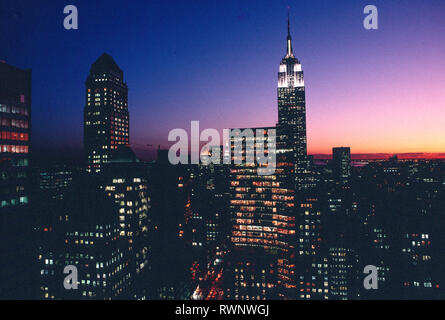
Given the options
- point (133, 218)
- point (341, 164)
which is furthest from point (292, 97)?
point (133, 218)

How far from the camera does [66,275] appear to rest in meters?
43.5

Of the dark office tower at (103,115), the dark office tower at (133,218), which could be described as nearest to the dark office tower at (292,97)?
the dark office tower at (103,115)

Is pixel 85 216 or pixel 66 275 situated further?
pixel 85 216

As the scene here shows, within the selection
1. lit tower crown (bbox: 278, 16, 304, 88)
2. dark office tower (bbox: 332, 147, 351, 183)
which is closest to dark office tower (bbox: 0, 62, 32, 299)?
dark office tower (bbox: 332, 147, 351, 183)

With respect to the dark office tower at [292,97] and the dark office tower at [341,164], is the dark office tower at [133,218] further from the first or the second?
the dark office tower at [292,97]

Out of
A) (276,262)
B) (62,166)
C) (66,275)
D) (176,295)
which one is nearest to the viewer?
(66,275)

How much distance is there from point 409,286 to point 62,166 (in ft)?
415

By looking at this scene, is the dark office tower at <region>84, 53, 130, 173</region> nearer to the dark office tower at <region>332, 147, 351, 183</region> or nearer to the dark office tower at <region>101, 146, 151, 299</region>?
the dark office tower at <region>101, 146, 151, 299</region>

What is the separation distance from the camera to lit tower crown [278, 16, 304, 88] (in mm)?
125375
